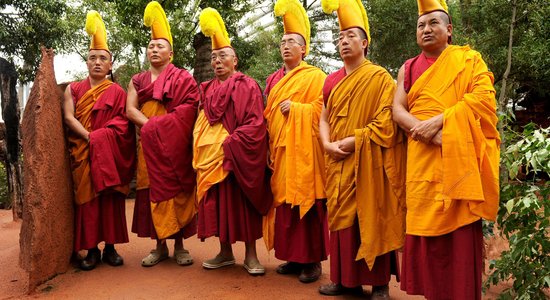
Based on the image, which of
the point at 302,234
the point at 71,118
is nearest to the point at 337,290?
the point at 302,234

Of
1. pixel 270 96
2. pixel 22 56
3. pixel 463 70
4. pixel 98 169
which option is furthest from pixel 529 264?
pixel 22 56

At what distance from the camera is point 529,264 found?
3.33m

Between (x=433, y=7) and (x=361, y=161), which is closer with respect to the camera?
(x=433, y=7)

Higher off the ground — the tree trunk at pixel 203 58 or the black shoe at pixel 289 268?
the tree trunk at pixel 203 58

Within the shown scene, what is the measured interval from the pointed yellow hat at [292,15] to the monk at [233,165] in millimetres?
633

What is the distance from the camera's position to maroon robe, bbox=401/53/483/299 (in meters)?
2.72

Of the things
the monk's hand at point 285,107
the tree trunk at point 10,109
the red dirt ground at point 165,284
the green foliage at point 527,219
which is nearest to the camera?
the green foliage at point 527,219

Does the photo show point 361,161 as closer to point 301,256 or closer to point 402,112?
point 402,112

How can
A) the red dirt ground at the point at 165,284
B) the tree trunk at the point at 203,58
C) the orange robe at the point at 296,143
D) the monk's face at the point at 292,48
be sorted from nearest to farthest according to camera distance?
the red dirt ground at the point at 165,284 < the orange robe at the point at 296,143 < the monk's face at the point at 292,48 < the tree trunk at the point at 203,58

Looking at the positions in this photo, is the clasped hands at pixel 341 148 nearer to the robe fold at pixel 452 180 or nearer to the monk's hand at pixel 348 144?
the monk's hand at pixel 348 144

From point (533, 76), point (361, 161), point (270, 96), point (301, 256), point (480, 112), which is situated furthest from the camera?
point (533, 76)

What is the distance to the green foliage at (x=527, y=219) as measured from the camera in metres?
3.14

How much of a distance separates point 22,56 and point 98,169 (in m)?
6.97

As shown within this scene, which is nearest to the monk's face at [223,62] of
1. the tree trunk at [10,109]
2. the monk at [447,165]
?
the monk at [447,165]
